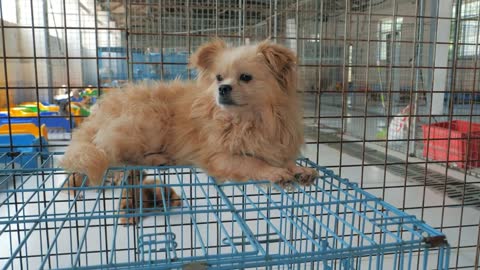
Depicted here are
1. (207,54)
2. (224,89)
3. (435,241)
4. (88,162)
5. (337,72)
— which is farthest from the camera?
(337,72)

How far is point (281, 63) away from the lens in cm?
168

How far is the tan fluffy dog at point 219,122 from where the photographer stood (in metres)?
1.62

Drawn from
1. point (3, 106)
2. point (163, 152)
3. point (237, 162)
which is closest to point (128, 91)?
point (163, 152)

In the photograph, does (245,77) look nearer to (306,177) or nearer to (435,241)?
(306,177)

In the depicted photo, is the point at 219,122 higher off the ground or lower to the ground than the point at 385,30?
lower

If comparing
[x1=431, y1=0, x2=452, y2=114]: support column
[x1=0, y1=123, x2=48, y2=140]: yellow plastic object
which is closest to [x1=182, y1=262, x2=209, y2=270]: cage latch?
[x1=431, y1=0, x2=452, y2=114]: support column

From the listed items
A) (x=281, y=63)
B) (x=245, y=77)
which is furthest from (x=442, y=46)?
(x=245, y=77)

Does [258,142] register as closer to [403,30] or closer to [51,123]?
[403,30]

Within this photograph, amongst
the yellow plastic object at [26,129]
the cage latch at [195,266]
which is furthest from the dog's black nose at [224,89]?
the yellow plastic object at [26,129]

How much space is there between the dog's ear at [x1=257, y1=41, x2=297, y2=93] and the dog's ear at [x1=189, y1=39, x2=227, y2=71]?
22 centimetres

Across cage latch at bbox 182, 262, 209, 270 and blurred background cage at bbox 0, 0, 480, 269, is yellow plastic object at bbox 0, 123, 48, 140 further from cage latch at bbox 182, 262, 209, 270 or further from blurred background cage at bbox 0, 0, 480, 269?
cage latch at bbox 182, 262, 209, 270

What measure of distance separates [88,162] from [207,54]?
75cm

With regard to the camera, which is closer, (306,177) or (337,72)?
(306,177)

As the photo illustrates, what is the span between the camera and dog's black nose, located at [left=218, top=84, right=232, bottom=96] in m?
1.60
